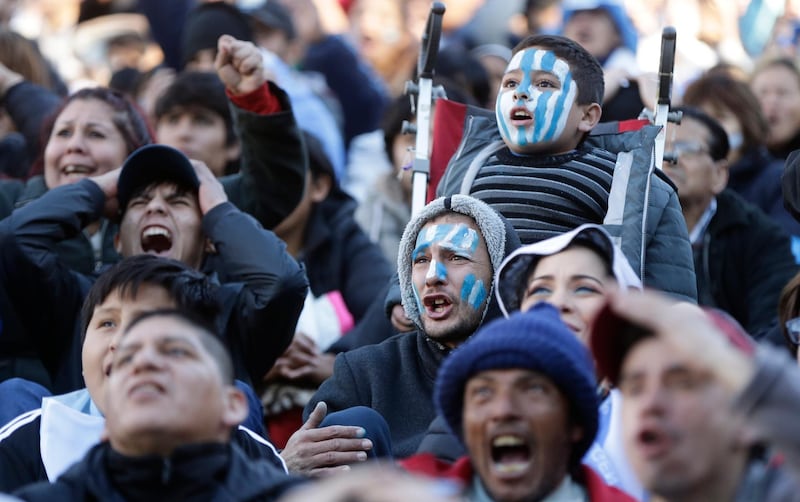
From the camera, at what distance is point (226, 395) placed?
14.7 feet

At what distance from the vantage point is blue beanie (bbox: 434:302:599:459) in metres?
4.36

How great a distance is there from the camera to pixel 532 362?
4.35m

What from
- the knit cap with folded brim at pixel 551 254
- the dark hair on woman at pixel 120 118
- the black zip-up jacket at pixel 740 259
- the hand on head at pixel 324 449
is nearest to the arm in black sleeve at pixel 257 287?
the hand on head at pixel 324 449

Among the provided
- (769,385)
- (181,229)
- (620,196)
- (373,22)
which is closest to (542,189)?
(620,196)

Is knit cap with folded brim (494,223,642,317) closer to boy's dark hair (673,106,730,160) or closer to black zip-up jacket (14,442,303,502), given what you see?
black zip-up jacket (14,442,303,502)

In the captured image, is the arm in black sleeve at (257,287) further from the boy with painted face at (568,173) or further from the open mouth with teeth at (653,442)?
the open mouth with teeth at (653,442)

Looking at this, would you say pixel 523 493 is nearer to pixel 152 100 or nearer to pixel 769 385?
pixel 769 385

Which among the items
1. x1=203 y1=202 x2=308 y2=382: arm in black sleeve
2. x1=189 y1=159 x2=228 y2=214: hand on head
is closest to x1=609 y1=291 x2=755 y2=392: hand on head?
x1=203 y1=202 x2=308 y2=382: arm in black sleeve

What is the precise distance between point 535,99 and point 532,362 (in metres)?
2.09

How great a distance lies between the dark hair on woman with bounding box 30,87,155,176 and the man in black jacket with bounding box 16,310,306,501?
2.99m

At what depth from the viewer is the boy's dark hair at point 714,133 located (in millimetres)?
8078

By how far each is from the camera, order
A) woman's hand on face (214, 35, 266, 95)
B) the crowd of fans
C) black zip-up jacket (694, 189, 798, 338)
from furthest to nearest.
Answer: black zip-up jacket (694, 189, 798, 338), woman's hand on face (214, 35, 266, 95), the crowd of fans

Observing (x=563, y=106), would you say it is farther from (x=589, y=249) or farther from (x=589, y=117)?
(x=589, y=249)

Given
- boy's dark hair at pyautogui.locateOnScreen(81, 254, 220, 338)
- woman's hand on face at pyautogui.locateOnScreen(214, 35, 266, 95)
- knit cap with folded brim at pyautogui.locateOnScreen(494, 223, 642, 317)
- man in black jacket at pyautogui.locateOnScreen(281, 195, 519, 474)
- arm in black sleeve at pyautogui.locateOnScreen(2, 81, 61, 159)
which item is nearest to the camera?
knit cap with folded brim at pyautogui.locateOnScreen(494, 223, 642, 317)
